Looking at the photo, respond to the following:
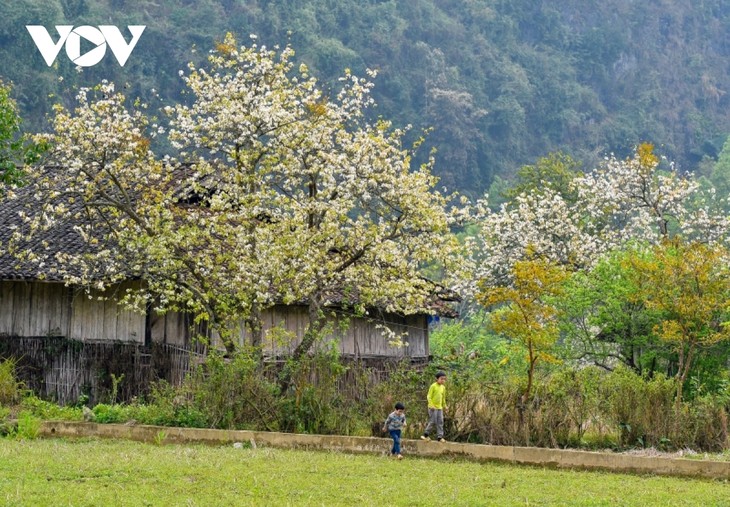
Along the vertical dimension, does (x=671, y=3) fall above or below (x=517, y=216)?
above

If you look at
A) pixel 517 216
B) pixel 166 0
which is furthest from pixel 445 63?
pixel 517 216

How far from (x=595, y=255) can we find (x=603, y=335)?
278 inches

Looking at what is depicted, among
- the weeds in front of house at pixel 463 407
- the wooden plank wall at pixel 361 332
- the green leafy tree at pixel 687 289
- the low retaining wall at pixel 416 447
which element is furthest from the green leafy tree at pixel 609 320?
the low retaining wall at pixel 416 447

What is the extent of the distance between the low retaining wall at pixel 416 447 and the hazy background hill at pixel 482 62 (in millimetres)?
48397

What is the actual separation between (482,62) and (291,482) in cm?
8847

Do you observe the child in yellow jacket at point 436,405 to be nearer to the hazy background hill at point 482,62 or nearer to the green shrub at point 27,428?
the green shrub at point 27,428

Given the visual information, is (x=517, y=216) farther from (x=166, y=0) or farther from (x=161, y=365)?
(x=166, y=0)

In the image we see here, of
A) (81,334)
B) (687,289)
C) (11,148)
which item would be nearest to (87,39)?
(81,334)

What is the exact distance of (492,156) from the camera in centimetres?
9231

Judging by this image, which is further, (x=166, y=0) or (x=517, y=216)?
(x=166, y=0)

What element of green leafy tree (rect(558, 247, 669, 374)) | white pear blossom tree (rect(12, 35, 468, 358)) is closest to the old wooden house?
white pear blossom tree (rect(12, 35, 468, 358))

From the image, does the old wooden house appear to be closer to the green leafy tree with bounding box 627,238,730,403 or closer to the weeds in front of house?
the weeds in front of house

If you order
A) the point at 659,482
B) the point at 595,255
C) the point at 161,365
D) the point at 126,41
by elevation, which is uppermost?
the point at 126,41

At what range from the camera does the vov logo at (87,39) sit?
70.2m
